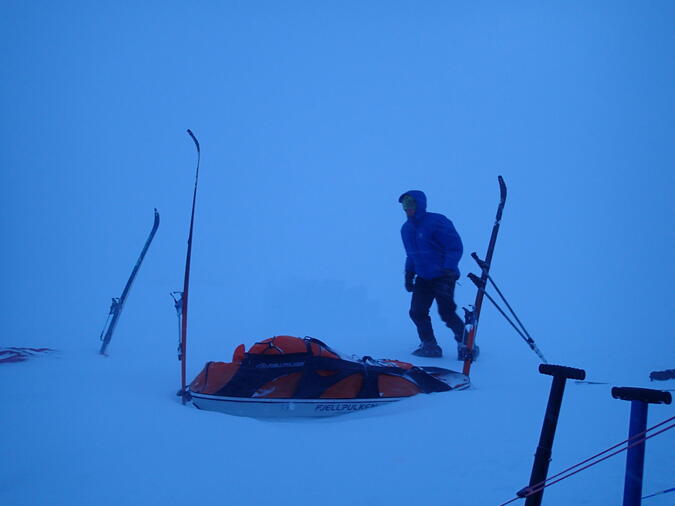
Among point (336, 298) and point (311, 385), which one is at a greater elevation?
point (336, 298)

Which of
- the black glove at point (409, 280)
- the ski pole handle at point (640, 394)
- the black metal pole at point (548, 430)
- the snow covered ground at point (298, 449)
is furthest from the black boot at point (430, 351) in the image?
the ski pole handle at point (640, 394)

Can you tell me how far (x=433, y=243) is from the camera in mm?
4309

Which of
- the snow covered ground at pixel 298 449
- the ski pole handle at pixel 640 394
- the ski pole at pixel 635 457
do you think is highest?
the ski pole handle at pixel 640 394

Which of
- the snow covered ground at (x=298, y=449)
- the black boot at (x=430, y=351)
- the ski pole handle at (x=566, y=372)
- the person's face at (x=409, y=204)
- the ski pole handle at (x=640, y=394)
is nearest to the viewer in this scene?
the ski pole handle at (x=640, y=394)

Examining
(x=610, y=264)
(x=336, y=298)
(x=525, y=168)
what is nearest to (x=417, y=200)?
(x=336, y=298)

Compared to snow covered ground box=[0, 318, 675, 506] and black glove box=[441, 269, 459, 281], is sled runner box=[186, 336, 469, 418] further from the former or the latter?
black glove box=[441, 269, 459, 281]

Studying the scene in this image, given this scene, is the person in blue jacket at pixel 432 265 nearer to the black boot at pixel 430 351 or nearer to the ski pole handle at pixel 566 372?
the black boot at pixel 430 351

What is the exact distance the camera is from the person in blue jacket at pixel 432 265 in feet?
Answer: 14.0

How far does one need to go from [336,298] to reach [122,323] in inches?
174

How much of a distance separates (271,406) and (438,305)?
90.4 inches

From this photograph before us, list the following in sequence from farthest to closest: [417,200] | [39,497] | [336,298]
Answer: [336,298] < [417,200] < [39,497]

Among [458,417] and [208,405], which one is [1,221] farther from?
[458,417]

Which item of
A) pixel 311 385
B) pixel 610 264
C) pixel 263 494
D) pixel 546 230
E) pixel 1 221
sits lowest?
pixel 263 494

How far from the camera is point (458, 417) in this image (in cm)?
228
